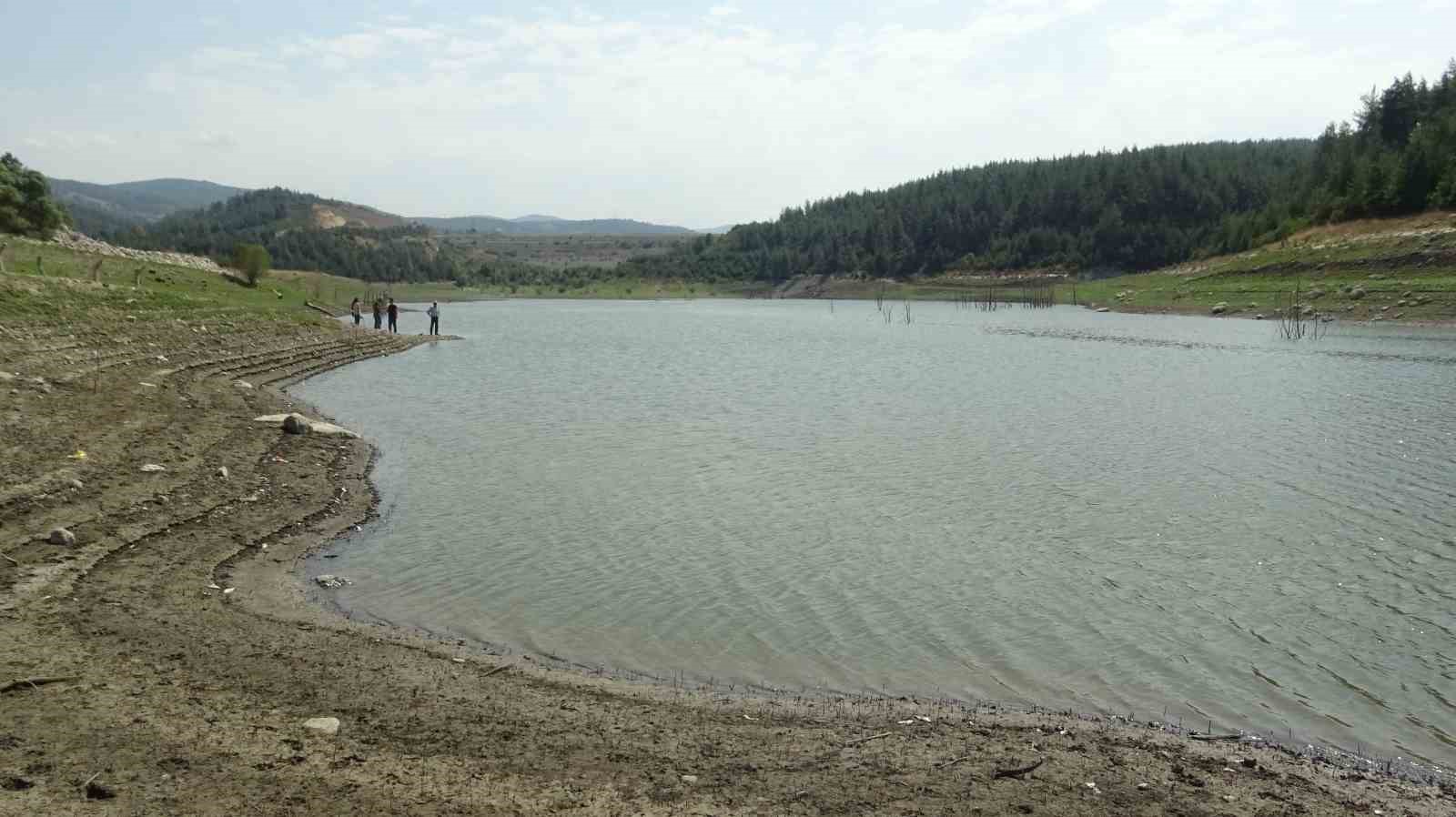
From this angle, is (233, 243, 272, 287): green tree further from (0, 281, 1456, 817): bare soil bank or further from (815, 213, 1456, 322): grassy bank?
(815, 213, 1456, 322): grassy bank

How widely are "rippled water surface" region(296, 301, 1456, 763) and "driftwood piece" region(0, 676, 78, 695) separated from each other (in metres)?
3.51

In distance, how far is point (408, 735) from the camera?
7625mm

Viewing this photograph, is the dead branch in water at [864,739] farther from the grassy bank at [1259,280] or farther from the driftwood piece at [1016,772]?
the grassy bank at [1259,280]

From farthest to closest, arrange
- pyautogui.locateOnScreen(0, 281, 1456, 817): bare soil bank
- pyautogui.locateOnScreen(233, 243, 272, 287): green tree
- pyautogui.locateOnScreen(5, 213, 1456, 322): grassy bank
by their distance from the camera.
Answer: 1. pyautogui.locateOnScreen(233, 243, 272, 287): green tree
2. pyautogui.locateOnScreen(5, 213, 1456, 322): grassy bank
3. pyautogui.locateOnScreen(0, 281, 1456, 817): bare soil bank

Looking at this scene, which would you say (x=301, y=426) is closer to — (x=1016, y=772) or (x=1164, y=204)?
(x=1016, y=772)

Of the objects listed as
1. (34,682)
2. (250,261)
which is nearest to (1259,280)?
(250,261)

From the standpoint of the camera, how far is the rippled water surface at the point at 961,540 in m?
10.1

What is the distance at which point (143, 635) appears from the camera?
9297 millimetres

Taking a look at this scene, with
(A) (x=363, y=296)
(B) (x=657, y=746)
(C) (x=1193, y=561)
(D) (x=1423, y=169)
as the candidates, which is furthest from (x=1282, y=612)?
(A) (x=363, y=296)

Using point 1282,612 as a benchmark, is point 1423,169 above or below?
above

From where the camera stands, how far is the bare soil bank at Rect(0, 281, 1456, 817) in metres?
6.67

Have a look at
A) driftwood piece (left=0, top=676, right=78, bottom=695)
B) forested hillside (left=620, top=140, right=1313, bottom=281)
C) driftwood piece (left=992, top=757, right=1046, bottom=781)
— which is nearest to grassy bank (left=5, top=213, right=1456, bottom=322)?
forested hillside (left=620, top=140, right=1313, bottom=281)

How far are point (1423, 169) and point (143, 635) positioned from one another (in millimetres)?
102802

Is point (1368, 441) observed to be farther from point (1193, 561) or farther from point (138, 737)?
point (138, 737)
